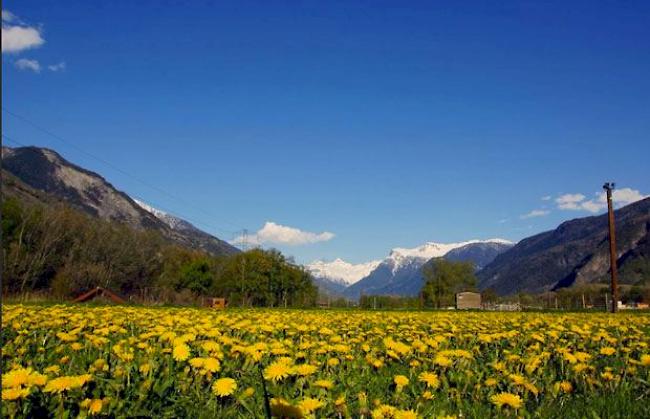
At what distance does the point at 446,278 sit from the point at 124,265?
7480 centimetres

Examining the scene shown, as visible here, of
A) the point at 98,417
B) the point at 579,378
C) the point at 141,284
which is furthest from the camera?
the point at 141,284

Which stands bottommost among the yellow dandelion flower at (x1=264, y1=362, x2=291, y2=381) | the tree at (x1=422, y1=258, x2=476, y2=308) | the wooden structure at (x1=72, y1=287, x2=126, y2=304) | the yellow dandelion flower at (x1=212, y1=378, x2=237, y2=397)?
the wooden structure at (x1=72, y1=287, x2=126, y2=304)

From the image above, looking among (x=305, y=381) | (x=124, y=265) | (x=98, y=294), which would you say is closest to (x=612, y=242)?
(x=305, y=381)

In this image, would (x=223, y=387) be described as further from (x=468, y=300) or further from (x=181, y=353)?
(x=468, y=300)

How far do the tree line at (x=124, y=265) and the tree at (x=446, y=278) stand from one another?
32539 mm

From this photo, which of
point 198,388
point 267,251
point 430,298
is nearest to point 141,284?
point 267,251

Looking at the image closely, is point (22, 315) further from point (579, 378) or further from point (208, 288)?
point (208, 288)

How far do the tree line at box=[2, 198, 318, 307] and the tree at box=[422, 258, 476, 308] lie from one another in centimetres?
3254

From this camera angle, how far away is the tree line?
77875 millimetres

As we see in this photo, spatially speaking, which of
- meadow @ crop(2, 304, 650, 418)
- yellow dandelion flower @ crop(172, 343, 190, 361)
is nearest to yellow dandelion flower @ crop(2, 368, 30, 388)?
meadow @ crop(2, 304, 650, 418)

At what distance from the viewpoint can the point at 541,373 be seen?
5586 mm

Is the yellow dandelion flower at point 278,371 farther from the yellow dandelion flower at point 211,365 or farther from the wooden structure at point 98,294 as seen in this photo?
the wooden structure at point 98,294

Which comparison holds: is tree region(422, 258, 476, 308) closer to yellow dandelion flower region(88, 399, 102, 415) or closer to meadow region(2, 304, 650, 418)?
meadow region(2, 304, 650, 418)

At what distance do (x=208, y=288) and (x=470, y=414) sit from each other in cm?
10933
